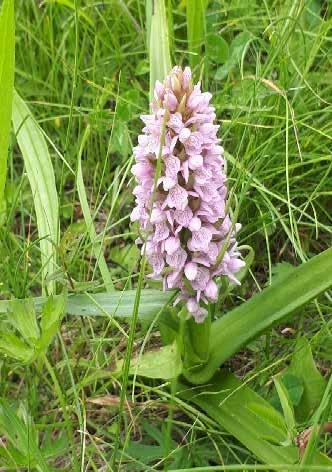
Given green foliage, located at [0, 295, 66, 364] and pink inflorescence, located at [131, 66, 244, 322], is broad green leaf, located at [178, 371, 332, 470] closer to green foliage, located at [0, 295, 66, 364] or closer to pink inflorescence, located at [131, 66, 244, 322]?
pink inflorescence, located at [131, 66, 244, 322]

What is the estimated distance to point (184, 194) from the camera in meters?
1.30

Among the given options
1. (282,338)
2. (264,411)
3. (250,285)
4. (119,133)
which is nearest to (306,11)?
(119,133)

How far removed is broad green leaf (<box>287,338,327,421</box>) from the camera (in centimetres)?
148

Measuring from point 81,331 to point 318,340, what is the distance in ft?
1.84

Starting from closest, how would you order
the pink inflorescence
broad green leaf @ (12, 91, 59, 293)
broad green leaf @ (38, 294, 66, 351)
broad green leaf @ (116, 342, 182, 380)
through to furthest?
1. the pink inflorescence
2. broad green leaf @ (38, 294, 66, 351)
3. broad green leaf @ (116, 342, 182, 380)
4. broad green leaf @ (12, 91, 59, 293)

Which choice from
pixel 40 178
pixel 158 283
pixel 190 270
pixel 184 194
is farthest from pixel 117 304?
pixel 40 178

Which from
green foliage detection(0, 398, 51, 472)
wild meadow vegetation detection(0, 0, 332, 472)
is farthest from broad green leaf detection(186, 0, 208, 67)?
green foliage detection(0, 398, 51, 472)

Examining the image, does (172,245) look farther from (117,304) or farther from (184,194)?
(117,304)

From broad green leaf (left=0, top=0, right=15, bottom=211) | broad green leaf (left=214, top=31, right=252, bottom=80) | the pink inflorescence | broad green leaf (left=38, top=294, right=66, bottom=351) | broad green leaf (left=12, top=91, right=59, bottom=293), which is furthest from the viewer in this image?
broad green leaf (left=214, top=31, right=252, bottom=80)

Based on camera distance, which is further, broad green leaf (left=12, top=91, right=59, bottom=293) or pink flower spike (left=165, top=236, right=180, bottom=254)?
broad green leaf (left=12, top=91, right=59, bottom=293)

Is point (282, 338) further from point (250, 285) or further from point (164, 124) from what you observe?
point (164, 124)

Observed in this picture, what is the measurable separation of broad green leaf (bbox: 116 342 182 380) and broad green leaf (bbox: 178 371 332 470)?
7 centimetres

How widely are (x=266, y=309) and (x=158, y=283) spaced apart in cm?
22

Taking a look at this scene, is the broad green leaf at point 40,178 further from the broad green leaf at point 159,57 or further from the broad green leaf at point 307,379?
the broad green leaf at point 307,379
